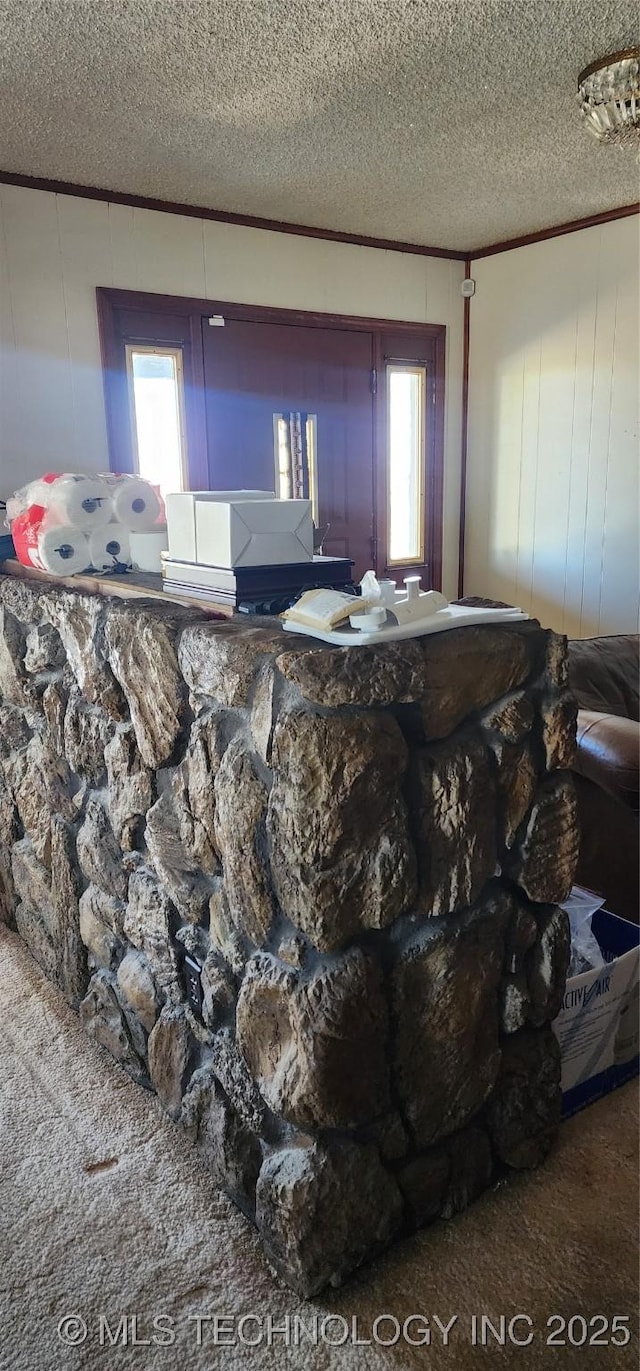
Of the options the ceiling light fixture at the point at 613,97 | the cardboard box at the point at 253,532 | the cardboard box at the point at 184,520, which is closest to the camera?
the cardboard box at the point at 253,532

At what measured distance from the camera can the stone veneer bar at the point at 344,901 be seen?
4.31 feet

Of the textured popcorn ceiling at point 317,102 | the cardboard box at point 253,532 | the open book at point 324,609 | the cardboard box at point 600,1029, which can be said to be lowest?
the cardboard box at point 600,1029

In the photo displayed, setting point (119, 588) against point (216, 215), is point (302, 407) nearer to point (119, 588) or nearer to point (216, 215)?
point (216, 215)

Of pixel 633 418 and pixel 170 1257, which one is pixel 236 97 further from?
pixel 170 1257

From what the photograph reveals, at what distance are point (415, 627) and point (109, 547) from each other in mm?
1070

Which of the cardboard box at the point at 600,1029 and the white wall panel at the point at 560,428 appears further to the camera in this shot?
the white wall panel at the point at 560,428

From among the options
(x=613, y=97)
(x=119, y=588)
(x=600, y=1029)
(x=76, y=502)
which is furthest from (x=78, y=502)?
(x=613, y=97)

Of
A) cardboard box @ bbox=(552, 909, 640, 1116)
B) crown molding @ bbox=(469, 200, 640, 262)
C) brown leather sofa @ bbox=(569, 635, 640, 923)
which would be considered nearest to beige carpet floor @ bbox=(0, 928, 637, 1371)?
cardboard box @ bbox=(552, 909, 640, 1116)

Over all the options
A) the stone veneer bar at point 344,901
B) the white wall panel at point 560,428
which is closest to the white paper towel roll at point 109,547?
the stone veneer bar at point 344,901

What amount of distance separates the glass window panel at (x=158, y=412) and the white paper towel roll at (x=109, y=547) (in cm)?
138

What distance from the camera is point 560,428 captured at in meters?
4.06

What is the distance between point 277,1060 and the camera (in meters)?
1.43

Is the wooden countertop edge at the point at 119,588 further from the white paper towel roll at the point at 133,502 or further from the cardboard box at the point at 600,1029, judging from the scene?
the cardboard box at the point at 600,1029

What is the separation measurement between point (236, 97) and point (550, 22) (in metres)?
0.86
